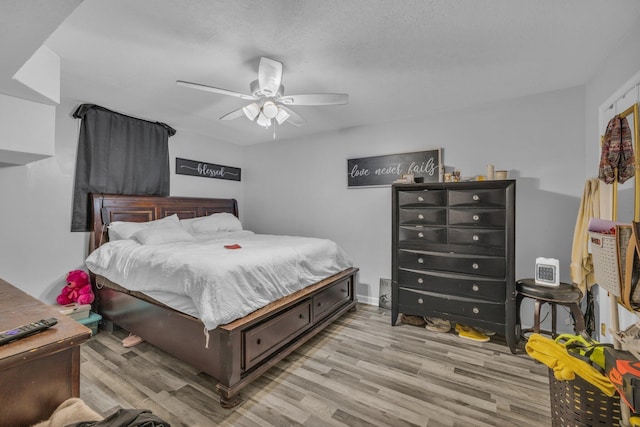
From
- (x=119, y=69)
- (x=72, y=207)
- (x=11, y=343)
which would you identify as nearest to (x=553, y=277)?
(x=11, y=343)

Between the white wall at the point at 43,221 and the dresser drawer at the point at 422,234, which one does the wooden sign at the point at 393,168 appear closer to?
the dresser drawer at the point at 422,234

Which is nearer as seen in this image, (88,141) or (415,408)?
(415,408)

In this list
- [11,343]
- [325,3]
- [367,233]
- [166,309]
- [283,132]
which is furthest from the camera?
[283,132]

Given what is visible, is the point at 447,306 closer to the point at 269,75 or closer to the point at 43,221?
the point at 269,75

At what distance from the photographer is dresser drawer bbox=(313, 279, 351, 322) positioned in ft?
9.00

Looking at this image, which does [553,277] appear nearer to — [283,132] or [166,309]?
[166,309]

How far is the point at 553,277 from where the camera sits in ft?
7.79

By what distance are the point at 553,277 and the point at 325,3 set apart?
2790 mm

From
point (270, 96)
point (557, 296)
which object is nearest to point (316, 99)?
point (270, 96)

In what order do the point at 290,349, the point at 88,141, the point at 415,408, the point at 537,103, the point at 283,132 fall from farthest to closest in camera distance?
the point at 283,132, the point at 88,141, the point at 537,103, the point at 290,349, the point at 415,408

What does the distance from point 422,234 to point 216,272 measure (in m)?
2.07

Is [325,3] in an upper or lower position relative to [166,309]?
upper

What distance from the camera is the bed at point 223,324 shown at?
1857 millimetres

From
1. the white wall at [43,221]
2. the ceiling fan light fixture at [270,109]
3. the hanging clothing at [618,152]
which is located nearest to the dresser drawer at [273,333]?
the ceiling fan light fixture at [270,109]
